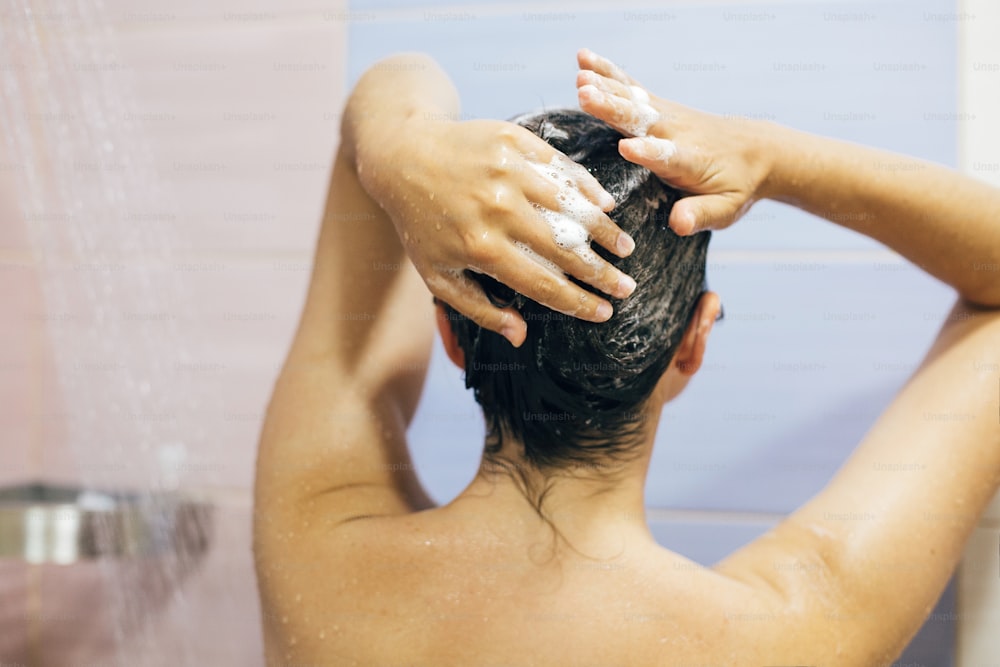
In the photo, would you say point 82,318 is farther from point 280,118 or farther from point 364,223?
point 364,223

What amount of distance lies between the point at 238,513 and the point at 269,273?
13.3 inches

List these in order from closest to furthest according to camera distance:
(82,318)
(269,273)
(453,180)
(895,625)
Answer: (453,180) → (895,625) → (269,273) → (82,318)

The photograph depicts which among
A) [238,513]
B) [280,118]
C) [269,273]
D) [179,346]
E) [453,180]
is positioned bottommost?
[238,513]

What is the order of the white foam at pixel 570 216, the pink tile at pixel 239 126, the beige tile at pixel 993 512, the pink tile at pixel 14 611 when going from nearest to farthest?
the white foam at pixel 570 216 < the beige tile at pixel 993 512 < the pink tile at pixel 239 126 < the pink tile at pixel 14 611

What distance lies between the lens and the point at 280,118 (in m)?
1.12

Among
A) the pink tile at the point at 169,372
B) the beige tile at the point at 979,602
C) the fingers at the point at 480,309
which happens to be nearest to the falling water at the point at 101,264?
the pink tile at the point at 169,372

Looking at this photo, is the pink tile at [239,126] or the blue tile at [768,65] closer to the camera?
the blue tile at [768,65]


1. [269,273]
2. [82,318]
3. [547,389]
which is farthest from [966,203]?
[82,318]

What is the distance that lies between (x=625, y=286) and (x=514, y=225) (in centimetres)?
9

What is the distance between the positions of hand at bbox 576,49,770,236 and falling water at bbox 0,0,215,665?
2.56 feet

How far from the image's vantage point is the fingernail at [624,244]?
1.78ft

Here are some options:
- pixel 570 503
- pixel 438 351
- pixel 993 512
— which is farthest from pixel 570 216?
pixel 993 512

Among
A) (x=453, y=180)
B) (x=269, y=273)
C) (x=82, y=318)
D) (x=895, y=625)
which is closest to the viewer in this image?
(x=453, y=180)

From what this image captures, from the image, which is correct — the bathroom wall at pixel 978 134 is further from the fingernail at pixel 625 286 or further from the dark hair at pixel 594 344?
the fingernail at pixel 625 286
